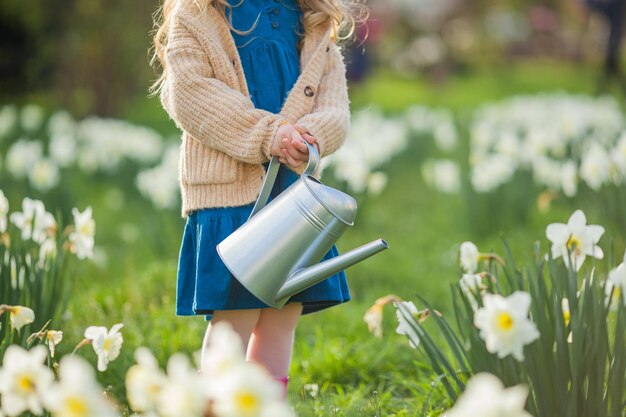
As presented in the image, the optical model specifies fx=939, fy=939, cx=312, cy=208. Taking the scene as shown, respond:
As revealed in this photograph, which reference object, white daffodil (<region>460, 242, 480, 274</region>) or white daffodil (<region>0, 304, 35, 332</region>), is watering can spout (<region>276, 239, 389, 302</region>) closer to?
white daffodil (<region>460, 242, 480, 274</region>)

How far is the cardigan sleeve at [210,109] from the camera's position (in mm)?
2043

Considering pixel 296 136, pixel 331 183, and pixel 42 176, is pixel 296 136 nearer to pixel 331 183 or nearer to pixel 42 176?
pixel 331 183

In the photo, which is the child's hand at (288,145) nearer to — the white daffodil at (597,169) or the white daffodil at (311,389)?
the white daffodil at (311,389)

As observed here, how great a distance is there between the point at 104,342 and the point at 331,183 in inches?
80.8

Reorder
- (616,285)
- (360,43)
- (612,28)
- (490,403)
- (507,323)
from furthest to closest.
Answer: (612,28) < (360,43) < (616,285) < (507,323) < (490,403)

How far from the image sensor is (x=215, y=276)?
6.68 ft

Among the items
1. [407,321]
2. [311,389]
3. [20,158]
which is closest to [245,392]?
[407,321]

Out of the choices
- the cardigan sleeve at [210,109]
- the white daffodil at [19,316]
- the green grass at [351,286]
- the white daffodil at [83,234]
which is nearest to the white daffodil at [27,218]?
the white daffodil at [83,234]

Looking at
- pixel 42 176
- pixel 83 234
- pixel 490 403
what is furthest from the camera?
pixel 42 176

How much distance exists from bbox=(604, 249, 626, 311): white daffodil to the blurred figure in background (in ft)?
35.7

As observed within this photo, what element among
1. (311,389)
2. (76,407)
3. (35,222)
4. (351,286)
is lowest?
(351,286)

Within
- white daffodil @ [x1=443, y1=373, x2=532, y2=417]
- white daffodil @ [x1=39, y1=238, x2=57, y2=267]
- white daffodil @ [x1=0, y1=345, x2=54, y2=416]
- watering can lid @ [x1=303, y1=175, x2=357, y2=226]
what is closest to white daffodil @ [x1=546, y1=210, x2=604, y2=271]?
watering can lid @ [x1=303, y1=175, x2=357, y2=226]

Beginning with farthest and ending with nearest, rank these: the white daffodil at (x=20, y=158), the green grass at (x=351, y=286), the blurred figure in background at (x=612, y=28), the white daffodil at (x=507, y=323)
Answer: the blurred figure in background at (x=612, y=28)
the white daffodil at (x=20, y=158)
the green grass at (x=351, y=286)
the white daffodil at (x=507, y=323)

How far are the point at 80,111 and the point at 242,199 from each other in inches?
306
